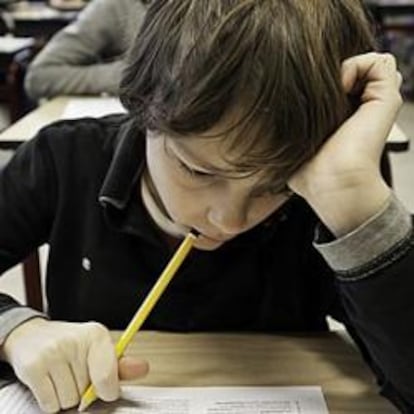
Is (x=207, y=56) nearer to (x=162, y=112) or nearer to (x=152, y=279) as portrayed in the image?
(x=162, y=112)

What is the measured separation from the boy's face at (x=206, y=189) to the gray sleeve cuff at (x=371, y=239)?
89 mm

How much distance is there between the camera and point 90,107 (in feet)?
6.68

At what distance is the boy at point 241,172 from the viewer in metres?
0.68

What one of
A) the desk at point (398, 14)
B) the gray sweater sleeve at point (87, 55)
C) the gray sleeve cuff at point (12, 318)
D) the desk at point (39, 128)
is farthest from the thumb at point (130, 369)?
the desk at point (398, 14)

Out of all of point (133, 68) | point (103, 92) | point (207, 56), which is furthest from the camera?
point (103, 92)

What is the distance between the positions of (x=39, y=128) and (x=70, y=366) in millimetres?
1076

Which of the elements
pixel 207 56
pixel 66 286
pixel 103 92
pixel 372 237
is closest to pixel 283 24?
pixel 207 56

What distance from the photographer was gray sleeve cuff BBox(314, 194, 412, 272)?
2.35 ft

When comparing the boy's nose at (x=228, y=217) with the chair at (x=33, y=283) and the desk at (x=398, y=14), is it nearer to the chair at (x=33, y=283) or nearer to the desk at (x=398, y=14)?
the chair at (x=33, y=283)

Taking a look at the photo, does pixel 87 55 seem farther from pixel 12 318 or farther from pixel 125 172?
pixel 12 318

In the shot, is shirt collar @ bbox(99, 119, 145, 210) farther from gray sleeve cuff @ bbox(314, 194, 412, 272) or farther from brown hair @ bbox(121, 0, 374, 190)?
gray sleeve cuff @ bbox(314, 194, 412, 272)

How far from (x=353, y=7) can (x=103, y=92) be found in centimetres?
156

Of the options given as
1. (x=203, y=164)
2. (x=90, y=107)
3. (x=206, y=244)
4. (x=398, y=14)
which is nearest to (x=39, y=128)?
(x=90, y=107)

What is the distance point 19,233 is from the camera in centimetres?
95
